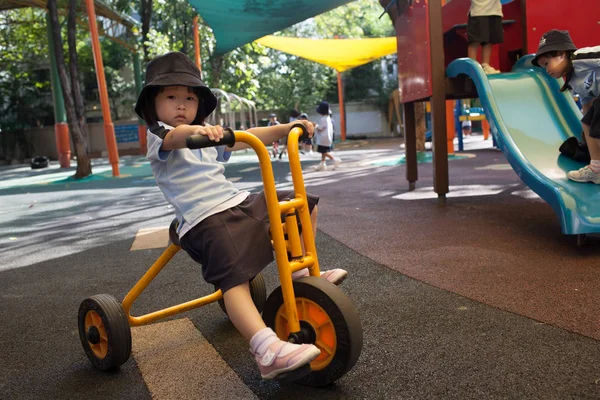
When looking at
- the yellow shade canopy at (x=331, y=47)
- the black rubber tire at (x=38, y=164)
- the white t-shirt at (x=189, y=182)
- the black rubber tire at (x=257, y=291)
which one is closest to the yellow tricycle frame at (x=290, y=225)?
the white t-shirt at (x=189, y=182)

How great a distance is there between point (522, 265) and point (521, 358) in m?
1.51

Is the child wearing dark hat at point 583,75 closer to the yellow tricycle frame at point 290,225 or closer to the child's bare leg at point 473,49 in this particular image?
the child's bare leg at point 473,49

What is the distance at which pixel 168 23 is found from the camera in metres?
18.1

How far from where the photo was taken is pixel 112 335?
2.33m

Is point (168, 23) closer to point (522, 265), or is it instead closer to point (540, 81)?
point (540, 81)

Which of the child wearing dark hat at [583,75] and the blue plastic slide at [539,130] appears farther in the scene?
the child wearing dark hat at [583,75]

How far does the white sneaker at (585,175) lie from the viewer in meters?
4.14

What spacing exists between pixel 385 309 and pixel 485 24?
4532 mm

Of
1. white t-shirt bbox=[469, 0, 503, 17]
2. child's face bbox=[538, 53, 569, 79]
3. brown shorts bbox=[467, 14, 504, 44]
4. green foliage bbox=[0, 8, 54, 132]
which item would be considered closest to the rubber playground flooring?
child's face bbox=[538, 53, 569, 79]

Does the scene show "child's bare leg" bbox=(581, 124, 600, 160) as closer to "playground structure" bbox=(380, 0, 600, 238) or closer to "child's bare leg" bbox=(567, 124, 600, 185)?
"child's bare leg" bbox=(567, 124, 600, 185)

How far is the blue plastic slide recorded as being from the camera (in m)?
3.81

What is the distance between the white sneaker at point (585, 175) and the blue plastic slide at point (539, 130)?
45mm

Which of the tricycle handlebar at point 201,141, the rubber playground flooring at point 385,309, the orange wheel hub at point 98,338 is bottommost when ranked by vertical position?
the rubber playground flooring at point 385,309

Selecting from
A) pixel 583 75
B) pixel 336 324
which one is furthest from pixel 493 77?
pixel 336 324
